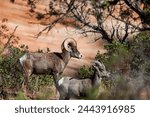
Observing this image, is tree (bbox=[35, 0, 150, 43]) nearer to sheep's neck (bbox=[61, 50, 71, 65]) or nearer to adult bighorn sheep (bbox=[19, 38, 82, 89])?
sheep's neck (bbox=[61, 50, 71, 65])

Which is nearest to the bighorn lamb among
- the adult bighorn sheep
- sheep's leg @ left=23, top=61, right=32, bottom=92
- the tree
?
the adult bighorn sheep

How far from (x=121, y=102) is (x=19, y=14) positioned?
25.6 metres

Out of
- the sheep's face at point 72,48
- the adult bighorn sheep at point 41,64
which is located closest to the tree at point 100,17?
the sheep's face at point 72,48

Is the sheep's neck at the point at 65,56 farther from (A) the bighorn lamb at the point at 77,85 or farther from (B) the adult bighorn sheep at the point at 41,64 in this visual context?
(A) the bighorn lamb at the point at 77,85

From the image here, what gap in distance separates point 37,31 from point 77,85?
1983 cm

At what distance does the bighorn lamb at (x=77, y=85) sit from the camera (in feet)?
45.2

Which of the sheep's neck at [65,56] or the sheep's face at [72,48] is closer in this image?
the sheep's neck at [65,56]

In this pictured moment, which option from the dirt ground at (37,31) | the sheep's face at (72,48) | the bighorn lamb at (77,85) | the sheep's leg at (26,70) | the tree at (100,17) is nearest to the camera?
the bighorn lamb at (77,85)

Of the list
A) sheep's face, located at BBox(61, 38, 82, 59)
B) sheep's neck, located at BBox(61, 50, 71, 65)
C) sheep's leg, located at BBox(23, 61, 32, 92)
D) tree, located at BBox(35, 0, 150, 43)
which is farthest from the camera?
tree, located at BBox(35, 0, 150, 43)

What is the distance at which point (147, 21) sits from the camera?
55.9 feet

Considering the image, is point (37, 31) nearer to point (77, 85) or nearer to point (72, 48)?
point (72, 48)

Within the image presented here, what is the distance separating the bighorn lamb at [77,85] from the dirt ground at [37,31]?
14.8 meters

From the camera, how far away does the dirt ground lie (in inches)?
1244

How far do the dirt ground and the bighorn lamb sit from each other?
1477 cm
